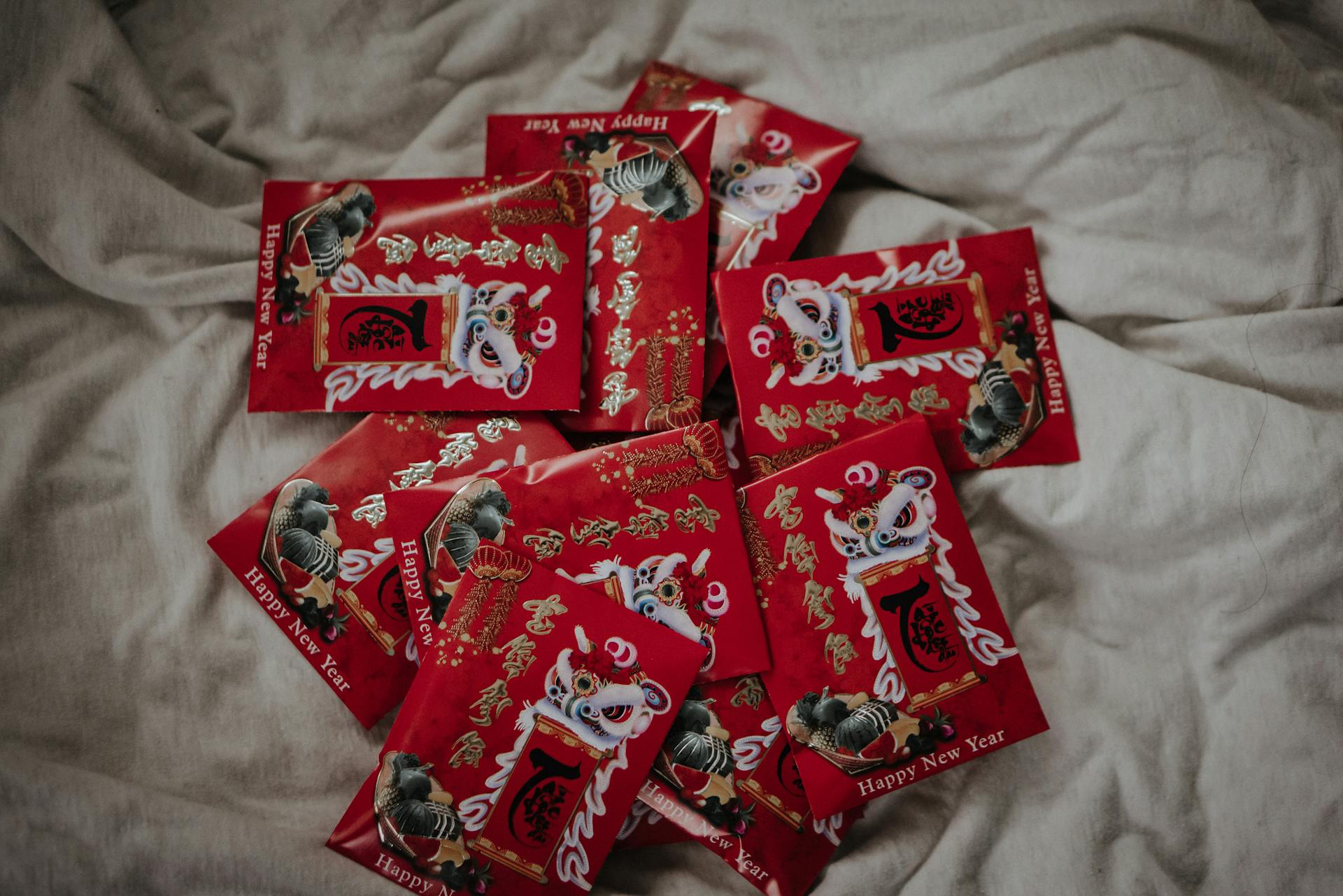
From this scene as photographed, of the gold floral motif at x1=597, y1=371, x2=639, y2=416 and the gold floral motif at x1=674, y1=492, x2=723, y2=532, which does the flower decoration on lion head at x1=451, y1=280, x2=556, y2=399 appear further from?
the gold floral motif at x1=674, y1=492, x2=723, y2=532

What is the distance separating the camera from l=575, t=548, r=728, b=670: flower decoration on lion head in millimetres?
768

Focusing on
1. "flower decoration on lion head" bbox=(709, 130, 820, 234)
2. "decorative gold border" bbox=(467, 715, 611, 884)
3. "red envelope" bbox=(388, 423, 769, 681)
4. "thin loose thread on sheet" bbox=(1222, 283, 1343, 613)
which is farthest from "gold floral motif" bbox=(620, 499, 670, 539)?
"thin loose thread on sheet" bbox=(1222, 283, 1343, 613)

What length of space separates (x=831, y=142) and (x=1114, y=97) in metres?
0.26

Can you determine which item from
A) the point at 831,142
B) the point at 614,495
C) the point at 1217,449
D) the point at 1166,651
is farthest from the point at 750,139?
the point at 1166,651

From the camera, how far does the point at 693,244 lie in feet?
2.76

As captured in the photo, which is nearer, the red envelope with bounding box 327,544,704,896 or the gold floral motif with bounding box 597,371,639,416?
the red envelope with bounding box 327,544,704,896

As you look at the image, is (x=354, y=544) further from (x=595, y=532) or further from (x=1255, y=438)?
(x=1255, y=438)

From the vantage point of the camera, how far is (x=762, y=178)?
875mm

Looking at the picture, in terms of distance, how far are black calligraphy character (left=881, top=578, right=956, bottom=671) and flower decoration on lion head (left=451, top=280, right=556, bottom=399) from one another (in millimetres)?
399

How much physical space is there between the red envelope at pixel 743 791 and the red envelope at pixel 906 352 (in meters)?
0.23

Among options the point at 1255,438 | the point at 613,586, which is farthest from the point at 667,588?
the point at 1255,438

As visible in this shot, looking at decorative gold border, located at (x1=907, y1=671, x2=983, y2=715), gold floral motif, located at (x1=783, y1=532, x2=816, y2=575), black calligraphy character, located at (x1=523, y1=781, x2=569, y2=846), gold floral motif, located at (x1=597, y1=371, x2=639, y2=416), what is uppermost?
gold floral motif, located at (x1=597, y1=371, x2=639, y2=416)

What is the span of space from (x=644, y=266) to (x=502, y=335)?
16 centimetres

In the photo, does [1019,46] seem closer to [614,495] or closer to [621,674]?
[614,495]
